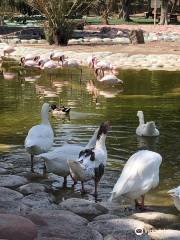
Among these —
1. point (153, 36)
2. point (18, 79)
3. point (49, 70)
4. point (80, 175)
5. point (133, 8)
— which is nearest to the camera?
point (80, 175)

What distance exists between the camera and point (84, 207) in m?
6.44

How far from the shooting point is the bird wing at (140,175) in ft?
20.2

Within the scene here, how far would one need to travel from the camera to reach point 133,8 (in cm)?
7294

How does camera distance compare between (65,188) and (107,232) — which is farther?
(65,188)

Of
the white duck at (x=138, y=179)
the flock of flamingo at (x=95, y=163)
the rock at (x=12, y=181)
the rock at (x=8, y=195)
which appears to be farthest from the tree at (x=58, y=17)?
the white duck at (x=138, y=179)

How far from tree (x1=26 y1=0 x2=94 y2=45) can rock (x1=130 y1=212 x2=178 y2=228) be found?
25.8 meters

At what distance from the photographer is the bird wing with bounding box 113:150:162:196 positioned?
20.2ft

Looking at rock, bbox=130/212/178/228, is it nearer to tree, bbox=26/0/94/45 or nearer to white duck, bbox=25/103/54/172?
white duck, bbox=25/103/54/172

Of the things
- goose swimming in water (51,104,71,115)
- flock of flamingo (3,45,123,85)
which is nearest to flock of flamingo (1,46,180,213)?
goose swimming in water (51,104,71,115)

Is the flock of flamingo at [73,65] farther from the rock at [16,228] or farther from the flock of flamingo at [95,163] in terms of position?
the rock at [16,228]

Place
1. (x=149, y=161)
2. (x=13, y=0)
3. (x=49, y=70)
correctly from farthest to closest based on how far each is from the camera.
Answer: (x=13, y=0), (x=49, y=70), (x=149, y=161)

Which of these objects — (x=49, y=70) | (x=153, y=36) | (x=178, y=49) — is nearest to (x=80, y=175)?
(x=49, y=70)

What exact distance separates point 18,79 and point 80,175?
1316 centimetres

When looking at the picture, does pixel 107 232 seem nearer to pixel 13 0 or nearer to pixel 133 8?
pixel 13 0
